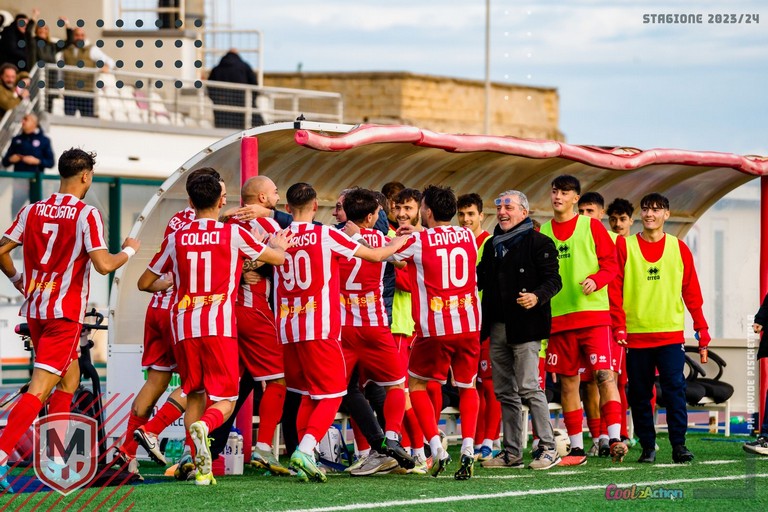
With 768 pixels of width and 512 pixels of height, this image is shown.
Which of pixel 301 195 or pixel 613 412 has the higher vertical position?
pixel 301 195

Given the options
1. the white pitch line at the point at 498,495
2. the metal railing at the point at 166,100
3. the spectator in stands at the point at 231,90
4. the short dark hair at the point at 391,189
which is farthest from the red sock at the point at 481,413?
the spectator in stands at the point at 231,90

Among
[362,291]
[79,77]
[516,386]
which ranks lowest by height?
[516,386]

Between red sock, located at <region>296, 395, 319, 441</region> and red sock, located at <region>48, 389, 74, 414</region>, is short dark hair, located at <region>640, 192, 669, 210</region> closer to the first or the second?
red sock, located at <region>296, 395, 319, 441</region>

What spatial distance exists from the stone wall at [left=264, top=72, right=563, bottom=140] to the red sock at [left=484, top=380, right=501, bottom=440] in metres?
27.0

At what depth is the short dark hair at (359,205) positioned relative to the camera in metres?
9.51

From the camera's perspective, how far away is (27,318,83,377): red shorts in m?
8.66

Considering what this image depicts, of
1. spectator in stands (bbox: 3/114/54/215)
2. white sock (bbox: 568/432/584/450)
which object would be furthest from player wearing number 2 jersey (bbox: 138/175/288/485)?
spectator in stands (bbox: 3/114/54/215)

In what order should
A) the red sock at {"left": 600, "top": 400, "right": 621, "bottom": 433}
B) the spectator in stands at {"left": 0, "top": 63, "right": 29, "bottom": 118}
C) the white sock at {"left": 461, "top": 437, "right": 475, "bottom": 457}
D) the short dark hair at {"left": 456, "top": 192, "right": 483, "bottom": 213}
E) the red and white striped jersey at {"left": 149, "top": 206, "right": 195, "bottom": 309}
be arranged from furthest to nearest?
the spectator in stands at {"left": 0, "top": 63, "right": 29, "bottom": 118} → the red sock at {"left": 600, "top": 400, "right": 621, "bottom": 433} → the short dark hair at {"left": 456, "top": 192, "right": 483, "bottom": 213} → the white sock at {"left": 461, "top": 437, "right": 475, "bottom": 457} → the red and white striped jersey at {"left": 149, "top": 206, "right": 195, "bottom": 309}

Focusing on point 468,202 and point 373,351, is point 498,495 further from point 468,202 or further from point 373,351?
point 468,202

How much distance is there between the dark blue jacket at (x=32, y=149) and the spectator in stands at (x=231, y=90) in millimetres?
6152

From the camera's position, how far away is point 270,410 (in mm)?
9578

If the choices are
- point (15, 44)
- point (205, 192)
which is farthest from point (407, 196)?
point (15, 44)

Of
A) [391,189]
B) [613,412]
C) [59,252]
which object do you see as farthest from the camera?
[391,189]

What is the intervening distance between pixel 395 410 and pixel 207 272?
1663 mm
